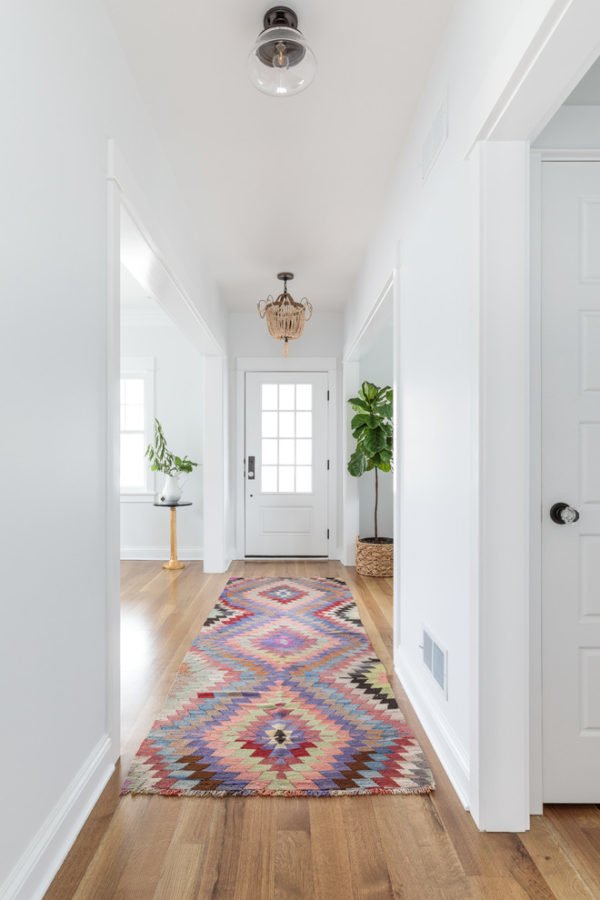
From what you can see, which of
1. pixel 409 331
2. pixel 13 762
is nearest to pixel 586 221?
pixel 409 331

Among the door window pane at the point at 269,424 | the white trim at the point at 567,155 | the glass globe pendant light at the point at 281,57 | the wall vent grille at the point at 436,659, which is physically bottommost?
the wall vent grille at the point at 436,659

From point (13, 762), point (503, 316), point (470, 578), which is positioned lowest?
point (13, 762)

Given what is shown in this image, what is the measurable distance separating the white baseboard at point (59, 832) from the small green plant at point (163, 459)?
418 cm

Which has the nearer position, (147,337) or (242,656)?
(242,656)

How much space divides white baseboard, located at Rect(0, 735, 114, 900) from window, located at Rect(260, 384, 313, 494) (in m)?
4.50

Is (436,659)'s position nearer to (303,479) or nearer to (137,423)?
(303,479)

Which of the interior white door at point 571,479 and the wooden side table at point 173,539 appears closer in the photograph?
the interior white door at point 571,479

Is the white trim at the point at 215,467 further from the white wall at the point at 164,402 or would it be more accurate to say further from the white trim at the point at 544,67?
the white trim at the point at 544,67

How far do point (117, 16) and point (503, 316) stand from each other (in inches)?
66.0

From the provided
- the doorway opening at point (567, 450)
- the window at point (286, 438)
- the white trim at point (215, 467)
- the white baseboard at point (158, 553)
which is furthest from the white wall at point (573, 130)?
the white baseboard at point (158, 553)

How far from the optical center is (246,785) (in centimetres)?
204

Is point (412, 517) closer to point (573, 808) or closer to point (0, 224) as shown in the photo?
point (573, 808)

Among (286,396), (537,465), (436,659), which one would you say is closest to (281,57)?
(537,465)

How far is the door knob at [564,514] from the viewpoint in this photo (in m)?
1.89
